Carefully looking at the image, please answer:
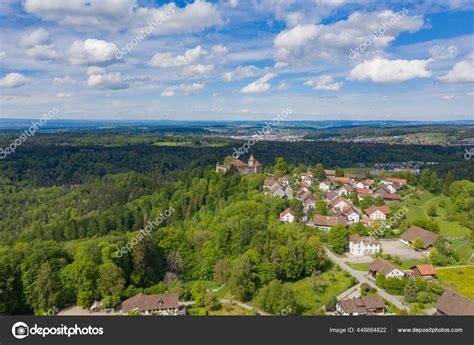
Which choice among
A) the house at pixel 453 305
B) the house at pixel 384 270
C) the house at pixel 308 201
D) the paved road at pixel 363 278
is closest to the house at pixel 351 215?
the house at pixel 308 201

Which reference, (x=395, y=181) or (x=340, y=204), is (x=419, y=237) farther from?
(x=395, y=181)

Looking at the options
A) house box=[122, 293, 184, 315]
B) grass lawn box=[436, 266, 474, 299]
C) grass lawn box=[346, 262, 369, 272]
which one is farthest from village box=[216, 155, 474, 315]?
house box=[122, 293, 184, 315]

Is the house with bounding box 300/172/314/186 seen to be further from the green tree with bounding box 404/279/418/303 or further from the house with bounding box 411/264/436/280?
the green tree with bounding box 404/279/418/303

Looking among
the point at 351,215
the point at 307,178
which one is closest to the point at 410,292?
the point at 351,215

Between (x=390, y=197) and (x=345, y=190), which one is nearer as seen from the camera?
(x=390, y=197)

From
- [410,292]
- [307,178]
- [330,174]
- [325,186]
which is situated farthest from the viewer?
[330,174]

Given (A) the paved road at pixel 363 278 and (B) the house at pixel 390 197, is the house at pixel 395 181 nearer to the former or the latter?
(B) the house at pixel 390 197
